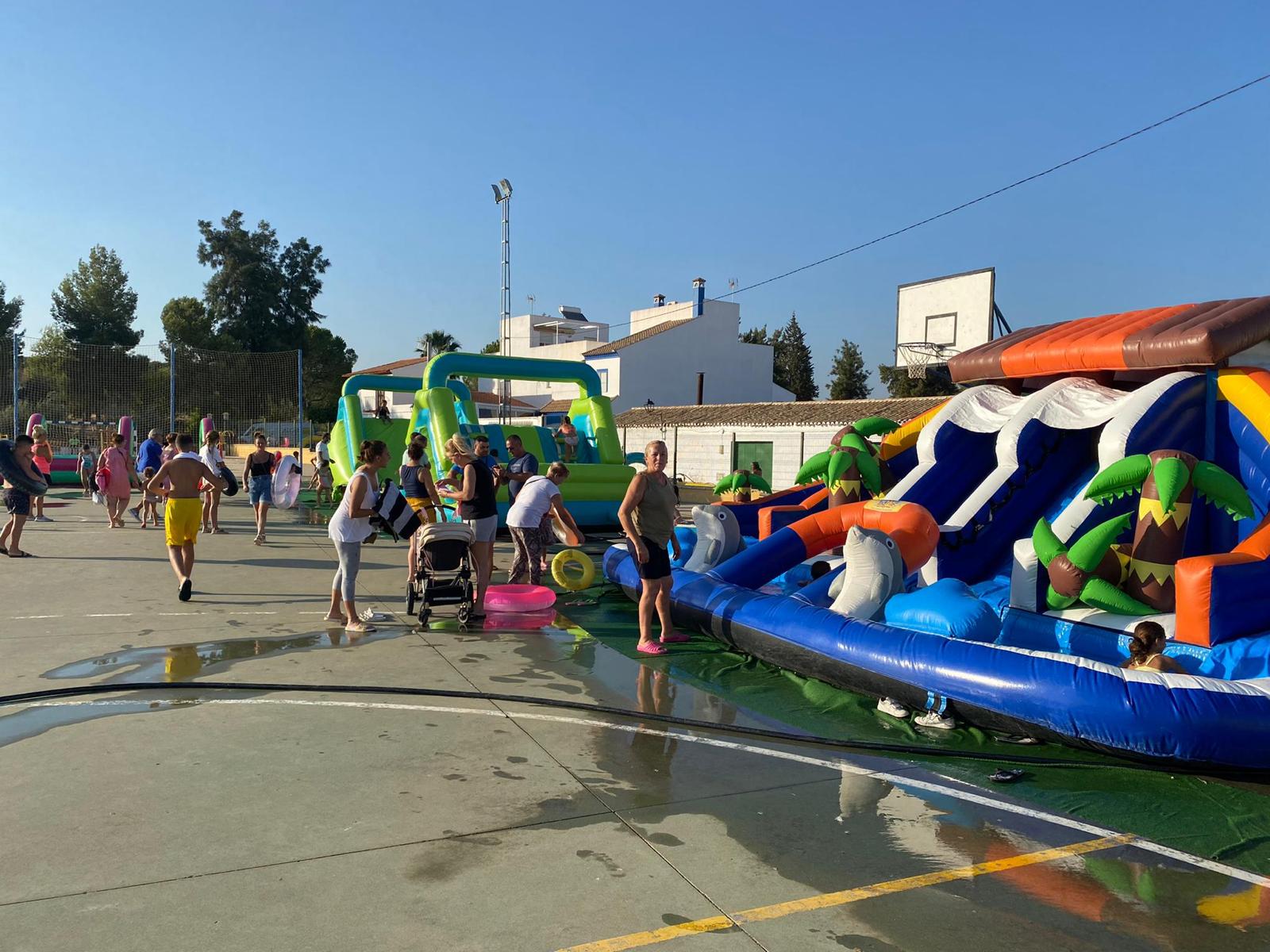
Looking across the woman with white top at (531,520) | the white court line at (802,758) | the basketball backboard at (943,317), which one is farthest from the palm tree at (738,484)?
the basketball backboard at (943,317)

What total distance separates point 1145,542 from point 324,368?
52798mm

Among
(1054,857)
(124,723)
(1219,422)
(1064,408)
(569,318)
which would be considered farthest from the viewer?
(569,318)

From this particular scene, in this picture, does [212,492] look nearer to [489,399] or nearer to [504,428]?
[504,428]

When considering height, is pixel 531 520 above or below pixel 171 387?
below

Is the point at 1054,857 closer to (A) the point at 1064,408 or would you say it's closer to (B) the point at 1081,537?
(B) the point at 1081,537

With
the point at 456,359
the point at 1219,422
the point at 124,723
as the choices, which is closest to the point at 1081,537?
the point at 1219,422

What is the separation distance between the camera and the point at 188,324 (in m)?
52.3

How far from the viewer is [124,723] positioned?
530 cm

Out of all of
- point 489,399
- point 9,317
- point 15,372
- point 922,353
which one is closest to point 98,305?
point 9,317

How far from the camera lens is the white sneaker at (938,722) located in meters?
5.51

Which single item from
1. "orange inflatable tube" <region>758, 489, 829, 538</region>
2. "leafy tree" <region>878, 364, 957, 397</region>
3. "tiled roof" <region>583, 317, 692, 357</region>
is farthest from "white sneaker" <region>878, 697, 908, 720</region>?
"tiled roof" <region>583, 317, 692, 357</region>

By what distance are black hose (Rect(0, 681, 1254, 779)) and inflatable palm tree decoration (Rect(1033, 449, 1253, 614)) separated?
6.99 ft

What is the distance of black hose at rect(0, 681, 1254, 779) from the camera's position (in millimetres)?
4988

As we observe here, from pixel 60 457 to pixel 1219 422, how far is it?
25.0 metres
